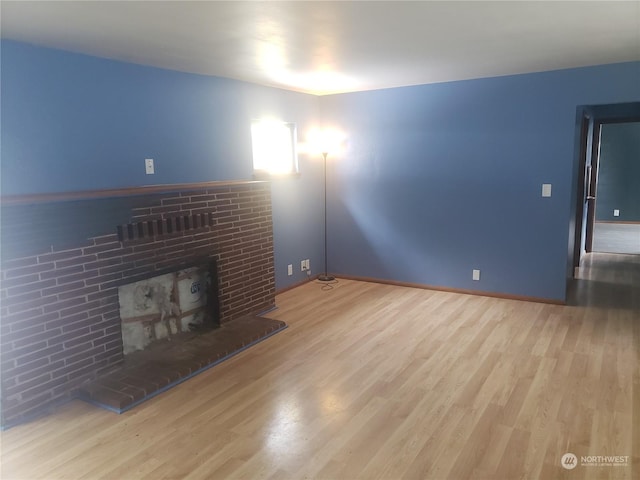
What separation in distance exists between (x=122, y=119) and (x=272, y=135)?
1.95 meters

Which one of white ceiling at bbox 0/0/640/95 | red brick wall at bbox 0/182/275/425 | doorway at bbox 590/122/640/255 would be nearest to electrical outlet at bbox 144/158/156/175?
red brick wall at bbox 0/182/275/425

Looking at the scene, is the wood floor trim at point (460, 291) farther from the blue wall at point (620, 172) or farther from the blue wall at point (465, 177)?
the blue wall at point (620, 172)

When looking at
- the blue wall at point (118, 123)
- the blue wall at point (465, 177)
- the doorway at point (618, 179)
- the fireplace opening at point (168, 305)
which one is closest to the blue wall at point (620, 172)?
the doorway at point (618, 179)

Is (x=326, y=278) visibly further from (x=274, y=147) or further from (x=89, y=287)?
(x=89, y=287)

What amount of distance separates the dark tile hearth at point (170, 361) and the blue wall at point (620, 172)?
8.55m

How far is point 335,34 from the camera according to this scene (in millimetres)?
2795

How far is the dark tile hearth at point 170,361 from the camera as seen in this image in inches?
116

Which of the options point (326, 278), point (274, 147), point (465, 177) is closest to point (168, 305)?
point (274, 147)

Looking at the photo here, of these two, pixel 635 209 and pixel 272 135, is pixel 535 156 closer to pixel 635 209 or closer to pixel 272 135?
pixel 272 135

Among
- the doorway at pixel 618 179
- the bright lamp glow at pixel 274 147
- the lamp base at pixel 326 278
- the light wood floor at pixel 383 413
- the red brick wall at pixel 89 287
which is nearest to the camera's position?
the light wood floor at pixel 383 413

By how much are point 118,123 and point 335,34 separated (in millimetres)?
1740

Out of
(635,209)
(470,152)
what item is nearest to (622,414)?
(470,152)

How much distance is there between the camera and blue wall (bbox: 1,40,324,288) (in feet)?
9.45

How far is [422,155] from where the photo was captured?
5102 mm
